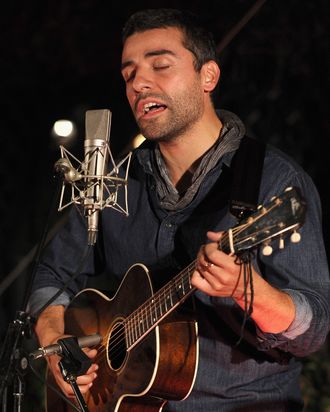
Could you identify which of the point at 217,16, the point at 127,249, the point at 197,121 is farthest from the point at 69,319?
the point at 217,16

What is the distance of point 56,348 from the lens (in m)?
2.38

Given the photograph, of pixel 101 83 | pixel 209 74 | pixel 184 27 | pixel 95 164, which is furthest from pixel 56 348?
pixel 101 83

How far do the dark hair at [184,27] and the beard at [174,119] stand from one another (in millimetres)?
180

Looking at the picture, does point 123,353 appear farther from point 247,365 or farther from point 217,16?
point 217,16

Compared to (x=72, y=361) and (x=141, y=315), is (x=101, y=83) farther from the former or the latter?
(x=72, y=361)

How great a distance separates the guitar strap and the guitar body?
43cm

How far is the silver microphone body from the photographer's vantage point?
7.71ft

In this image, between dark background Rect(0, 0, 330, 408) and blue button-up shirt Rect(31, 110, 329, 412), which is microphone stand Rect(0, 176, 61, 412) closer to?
blue button-up shirt Rect(31, 110, 329, 412)

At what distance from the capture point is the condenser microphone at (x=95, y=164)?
2.42 m

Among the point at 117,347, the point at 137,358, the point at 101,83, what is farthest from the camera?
the point at 101,83

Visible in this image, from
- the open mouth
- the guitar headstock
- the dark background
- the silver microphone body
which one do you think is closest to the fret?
the silver microphone body

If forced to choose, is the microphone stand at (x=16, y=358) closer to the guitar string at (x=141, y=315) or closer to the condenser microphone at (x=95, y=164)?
the condenser microphone at (x=95, y=164)

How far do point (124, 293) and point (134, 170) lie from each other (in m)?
0.66

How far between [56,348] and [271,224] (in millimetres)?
890
